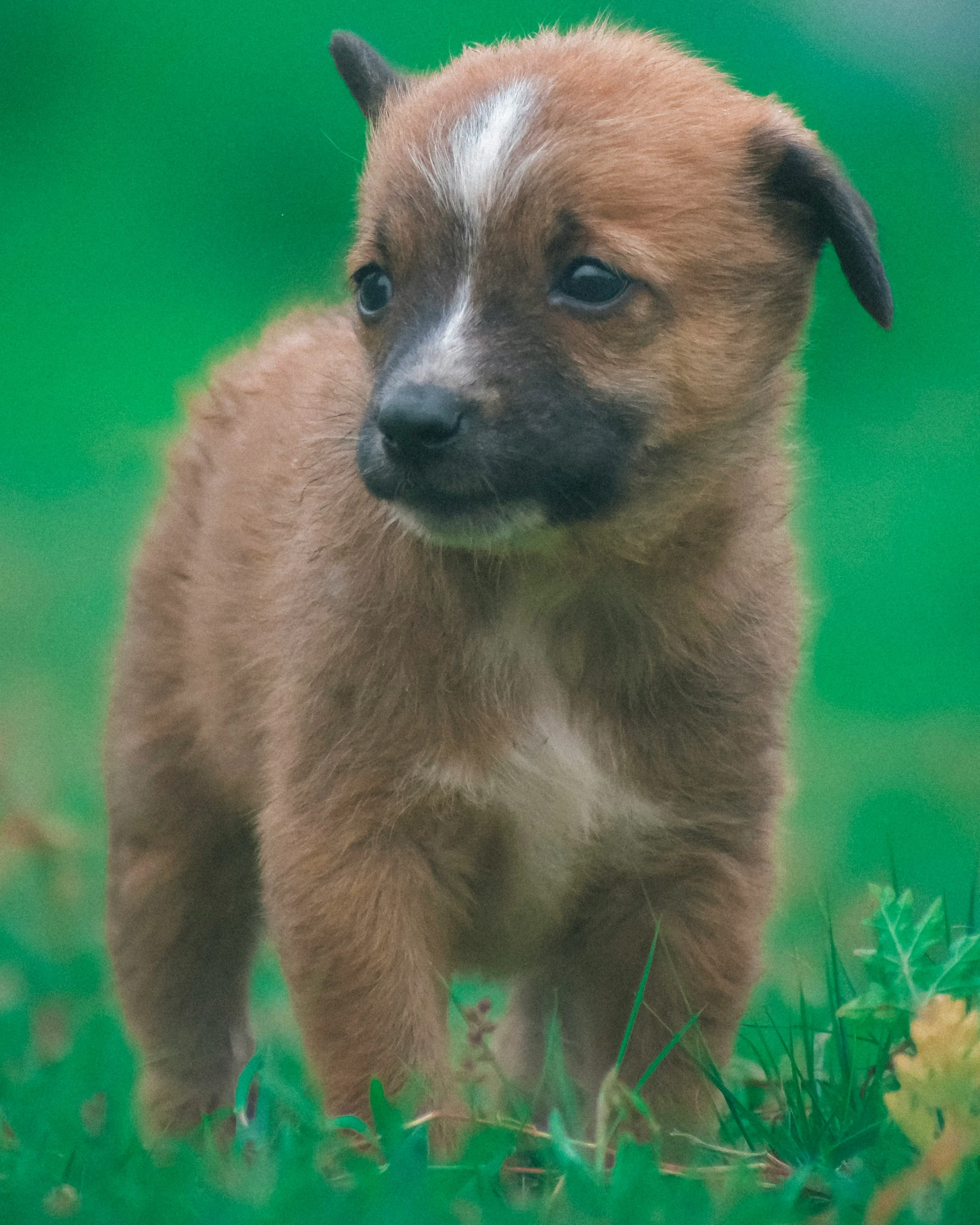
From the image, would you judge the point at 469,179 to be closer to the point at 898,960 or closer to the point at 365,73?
the point at 365,73

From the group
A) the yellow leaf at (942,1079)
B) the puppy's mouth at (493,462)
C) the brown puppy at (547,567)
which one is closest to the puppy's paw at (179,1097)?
the brown puppy at (547,567)

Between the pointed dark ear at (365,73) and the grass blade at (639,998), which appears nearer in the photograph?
the grass blade at (639,998)

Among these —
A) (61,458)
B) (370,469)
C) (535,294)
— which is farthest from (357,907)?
(61,458)

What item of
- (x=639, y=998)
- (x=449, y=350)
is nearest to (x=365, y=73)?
(x=449, y=350)

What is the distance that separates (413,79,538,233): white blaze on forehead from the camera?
3463 millimetres

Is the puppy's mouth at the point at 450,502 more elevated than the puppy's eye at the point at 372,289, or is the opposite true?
the puppy's eye at the point at 372,289

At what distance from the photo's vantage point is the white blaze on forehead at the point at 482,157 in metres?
3.46

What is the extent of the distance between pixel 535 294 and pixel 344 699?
0.89 meters

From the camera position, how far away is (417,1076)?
140 inches

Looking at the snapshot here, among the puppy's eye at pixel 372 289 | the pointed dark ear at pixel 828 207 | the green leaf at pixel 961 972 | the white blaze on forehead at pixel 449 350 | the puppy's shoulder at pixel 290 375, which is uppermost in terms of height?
the pointed dark ear at pixel 828 207

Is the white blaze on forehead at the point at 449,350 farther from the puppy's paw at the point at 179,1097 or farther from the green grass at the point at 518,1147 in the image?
the puppy's paw at the point at 179,1097

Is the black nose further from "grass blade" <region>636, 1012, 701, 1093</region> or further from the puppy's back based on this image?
"grass blade" <region>636, 1012, 701, 1093</region>

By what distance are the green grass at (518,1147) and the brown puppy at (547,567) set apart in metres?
0.22

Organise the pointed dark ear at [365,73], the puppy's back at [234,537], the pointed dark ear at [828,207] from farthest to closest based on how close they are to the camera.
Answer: the pointed dark ear at [365,73], the puppy's back at [234,537], the pointed dark ear at [828,207]
